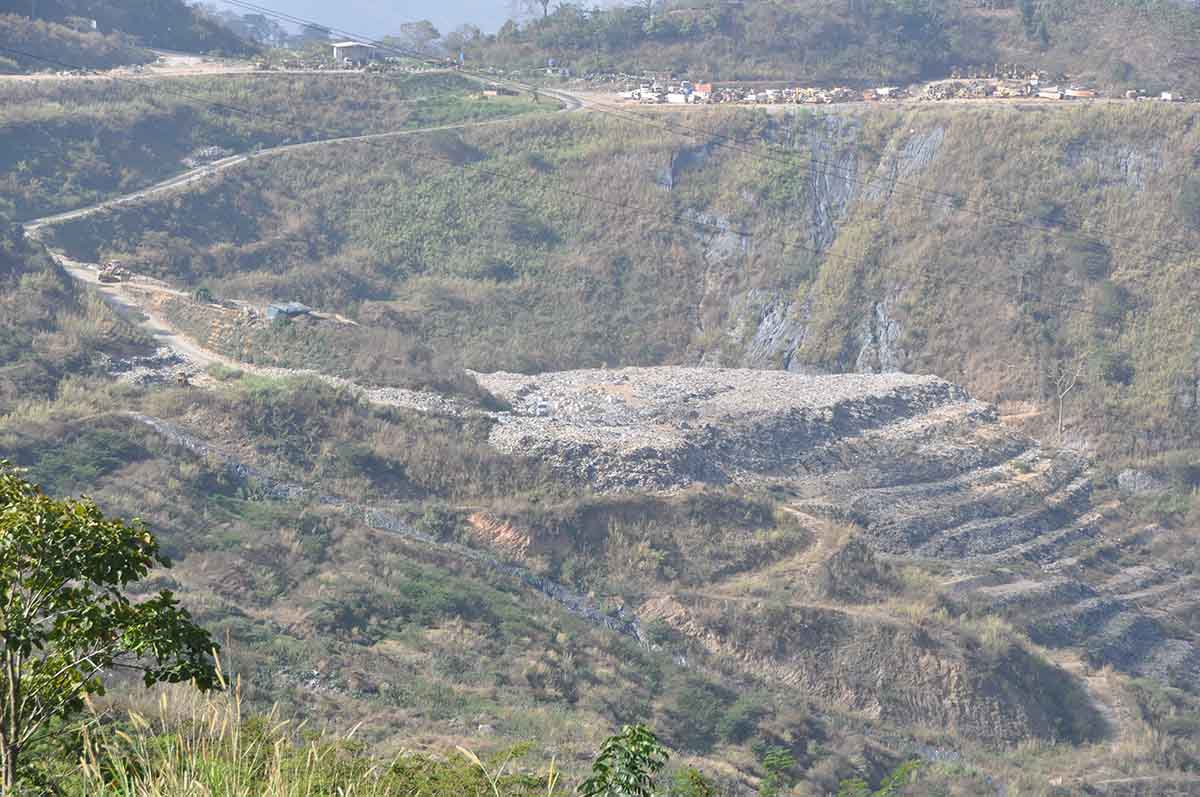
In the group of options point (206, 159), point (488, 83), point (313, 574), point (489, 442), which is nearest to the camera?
point (313, 574)

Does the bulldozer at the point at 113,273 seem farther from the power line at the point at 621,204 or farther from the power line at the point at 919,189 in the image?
the power line at the point at 621,204

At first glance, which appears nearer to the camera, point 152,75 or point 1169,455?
point 1169,455

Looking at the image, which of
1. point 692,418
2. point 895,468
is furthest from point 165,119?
point 895,468

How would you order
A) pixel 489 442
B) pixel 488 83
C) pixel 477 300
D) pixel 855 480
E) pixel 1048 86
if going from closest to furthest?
pixel 489 442 → pixel 855 480 → pixel 477 300 → pixel 1048 86 → pixel 488 83

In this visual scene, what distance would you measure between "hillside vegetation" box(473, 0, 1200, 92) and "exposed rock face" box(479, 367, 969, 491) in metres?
28.6

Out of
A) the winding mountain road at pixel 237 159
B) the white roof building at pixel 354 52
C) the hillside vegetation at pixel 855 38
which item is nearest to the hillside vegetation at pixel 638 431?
the winding mountain road at pixel 237 159

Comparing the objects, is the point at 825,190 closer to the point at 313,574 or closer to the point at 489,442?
the point at 489,442

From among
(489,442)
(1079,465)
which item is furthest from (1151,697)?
(489,442)

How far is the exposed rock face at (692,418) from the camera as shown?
3167 centimetres

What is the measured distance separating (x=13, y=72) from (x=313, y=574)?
3949 centimetres

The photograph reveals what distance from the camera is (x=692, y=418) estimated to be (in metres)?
35.9

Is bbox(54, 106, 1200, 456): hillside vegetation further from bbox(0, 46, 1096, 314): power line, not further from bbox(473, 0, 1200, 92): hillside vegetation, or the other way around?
bbox(473, 0, 1200, 92): hillside vegetation

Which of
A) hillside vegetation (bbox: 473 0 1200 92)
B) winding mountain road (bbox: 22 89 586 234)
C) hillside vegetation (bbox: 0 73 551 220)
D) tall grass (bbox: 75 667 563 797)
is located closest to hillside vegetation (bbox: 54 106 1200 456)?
winding mountain road (bbox: 22 89 586 234)

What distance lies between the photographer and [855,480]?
113 feet
